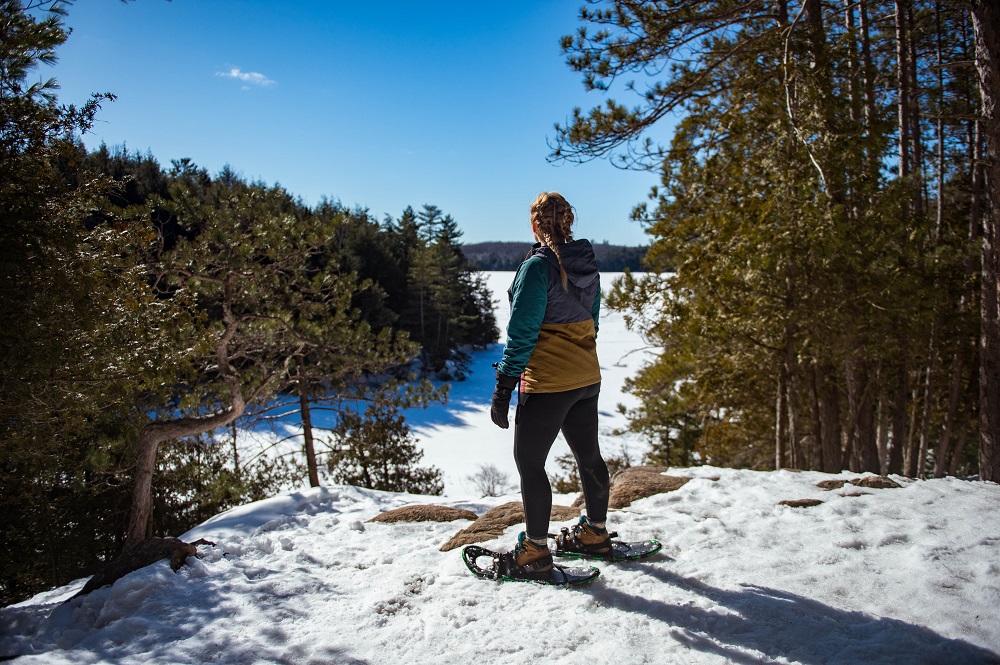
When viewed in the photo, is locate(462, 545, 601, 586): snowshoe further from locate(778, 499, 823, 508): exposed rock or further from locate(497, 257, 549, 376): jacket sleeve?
locate(778, 499, 823, 508): exposed rock

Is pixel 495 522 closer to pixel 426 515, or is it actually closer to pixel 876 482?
pixel 426 515

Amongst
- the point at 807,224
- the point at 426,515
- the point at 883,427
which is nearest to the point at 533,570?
the point at 426,515

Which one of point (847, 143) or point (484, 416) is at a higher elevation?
point (847, 143)

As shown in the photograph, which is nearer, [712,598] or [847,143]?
[712,598]

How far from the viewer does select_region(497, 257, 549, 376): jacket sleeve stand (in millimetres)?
2625

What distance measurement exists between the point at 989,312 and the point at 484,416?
2879 centimetres

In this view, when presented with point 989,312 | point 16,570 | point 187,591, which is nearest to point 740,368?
point 989,312

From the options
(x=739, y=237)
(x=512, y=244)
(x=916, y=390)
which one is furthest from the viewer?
(x=512, y=244)

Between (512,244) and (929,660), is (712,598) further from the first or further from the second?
(512,244)

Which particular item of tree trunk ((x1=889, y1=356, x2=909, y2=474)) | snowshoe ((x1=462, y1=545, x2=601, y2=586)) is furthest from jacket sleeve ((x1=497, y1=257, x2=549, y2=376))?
tree trunk ((x1=889, y1=356, x2=909, y2=474))

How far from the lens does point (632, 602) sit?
8.53 feet

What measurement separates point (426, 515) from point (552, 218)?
2.88m

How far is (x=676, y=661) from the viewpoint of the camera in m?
2.14

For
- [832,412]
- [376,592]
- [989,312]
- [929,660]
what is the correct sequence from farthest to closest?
[832,412] → [989,312] → [376,592] → [929,660]
